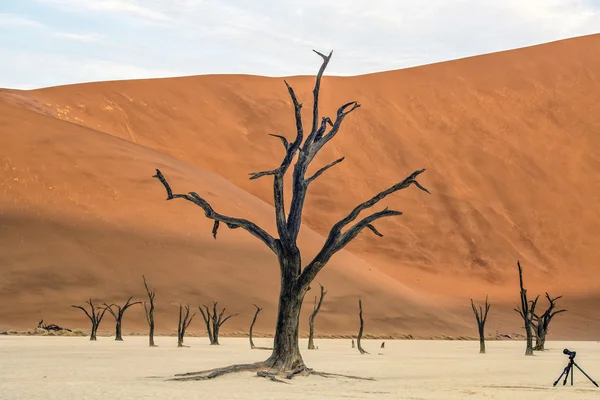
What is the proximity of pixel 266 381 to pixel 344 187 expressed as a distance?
58.2 metres

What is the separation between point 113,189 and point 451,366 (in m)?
34.6

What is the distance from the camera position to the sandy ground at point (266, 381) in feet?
52.9

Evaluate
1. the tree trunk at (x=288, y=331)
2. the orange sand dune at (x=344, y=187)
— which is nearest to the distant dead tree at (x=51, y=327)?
the orange sand dune at (x=344, y=187)

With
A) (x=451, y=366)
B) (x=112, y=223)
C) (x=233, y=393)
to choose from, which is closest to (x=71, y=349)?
(x=451, y=366)

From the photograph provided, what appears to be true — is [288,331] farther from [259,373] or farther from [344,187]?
[344,187]

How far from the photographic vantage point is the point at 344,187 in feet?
249

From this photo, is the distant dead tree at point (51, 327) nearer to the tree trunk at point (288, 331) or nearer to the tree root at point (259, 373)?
the tree root at point (259, 373)

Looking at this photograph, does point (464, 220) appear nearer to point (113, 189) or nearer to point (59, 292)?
point (113, 189)

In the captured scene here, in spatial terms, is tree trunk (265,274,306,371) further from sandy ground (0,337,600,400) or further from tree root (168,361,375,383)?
sandy ground (0,337,600,400)

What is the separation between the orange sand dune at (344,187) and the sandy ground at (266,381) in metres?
21.3

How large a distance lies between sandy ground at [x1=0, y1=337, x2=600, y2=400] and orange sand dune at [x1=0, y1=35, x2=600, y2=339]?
21315 millimetres

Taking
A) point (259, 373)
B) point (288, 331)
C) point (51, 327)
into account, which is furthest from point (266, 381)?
point (51, 327)

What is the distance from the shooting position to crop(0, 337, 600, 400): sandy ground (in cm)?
1612

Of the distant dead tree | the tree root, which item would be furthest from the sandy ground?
the distant dead tree
